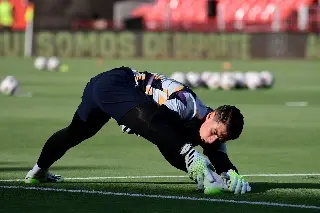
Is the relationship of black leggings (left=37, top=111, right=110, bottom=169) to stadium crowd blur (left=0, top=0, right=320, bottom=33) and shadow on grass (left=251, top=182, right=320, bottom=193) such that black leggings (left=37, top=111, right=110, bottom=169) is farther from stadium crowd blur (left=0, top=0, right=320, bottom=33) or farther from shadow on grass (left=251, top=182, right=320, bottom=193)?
stadium crowd blur (left=0, top=0, right=320, bottom=33)

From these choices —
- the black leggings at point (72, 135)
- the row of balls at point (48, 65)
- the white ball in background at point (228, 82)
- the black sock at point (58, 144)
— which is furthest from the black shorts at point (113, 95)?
the row of balls at point (48, 65)

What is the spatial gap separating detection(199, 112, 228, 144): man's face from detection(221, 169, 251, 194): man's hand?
387 millimetres

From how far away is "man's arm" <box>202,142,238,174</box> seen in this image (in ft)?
35.4

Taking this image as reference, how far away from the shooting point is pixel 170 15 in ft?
196

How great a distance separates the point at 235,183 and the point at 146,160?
3993mm

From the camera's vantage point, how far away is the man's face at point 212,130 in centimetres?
1023

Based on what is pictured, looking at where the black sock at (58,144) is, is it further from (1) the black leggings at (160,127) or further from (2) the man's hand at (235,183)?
(2) the man's hand at (235,183)

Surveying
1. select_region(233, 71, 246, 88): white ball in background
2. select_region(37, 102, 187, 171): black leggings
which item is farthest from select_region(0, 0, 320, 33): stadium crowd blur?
select_region(37, 102, 187, 171): black leggings

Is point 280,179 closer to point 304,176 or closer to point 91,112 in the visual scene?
point 304,176

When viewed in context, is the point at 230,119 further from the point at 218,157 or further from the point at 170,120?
the point at 218,157

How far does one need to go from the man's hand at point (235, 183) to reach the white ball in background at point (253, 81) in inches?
785

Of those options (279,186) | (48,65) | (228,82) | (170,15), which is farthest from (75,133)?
(170,15)

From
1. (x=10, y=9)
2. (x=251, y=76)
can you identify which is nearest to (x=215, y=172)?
(x=251, y=76)

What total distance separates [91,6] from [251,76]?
3569 centimetres
